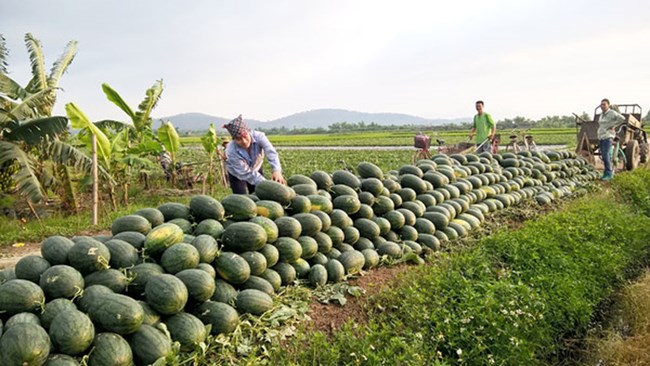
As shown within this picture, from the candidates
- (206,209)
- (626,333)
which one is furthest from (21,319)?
(626,333)

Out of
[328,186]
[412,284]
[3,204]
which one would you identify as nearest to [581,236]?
[412,284]

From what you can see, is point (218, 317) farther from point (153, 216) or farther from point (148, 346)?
point (153, 216)

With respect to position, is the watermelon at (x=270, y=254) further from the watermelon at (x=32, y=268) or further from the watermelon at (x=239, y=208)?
the watermelon at (x=32, y=268)

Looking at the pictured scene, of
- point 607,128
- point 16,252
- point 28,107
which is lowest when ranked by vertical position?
point 16,252

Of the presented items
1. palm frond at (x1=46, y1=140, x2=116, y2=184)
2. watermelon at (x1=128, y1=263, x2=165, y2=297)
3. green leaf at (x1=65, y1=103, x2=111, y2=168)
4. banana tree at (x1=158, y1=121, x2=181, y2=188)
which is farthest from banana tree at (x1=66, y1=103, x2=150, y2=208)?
watermelon at (x1=128, y1=263, x2=165, y2=297)

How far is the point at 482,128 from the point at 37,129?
1134 cm

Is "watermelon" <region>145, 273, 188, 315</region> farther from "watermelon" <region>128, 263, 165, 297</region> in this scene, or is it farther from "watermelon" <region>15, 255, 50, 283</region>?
"watermelon" <region>15, 255, 50, 283</region>

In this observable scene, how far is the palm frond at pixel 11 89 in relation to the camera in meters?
11.8

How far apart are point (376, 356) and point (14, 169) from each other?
1233 centimetres

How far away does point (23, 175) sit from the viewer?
32.1ft

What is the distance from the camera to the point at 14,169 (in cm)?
1193

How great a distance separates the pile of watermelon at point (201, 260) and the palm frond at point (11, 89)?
9921mm

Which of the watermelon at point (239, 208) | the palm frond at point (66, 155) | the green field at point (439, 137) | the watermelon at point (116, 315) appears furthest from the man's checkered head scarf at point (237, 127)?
the green field at point (439, 137)

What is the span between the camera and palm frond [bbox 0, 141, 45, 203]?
31.8 feet
